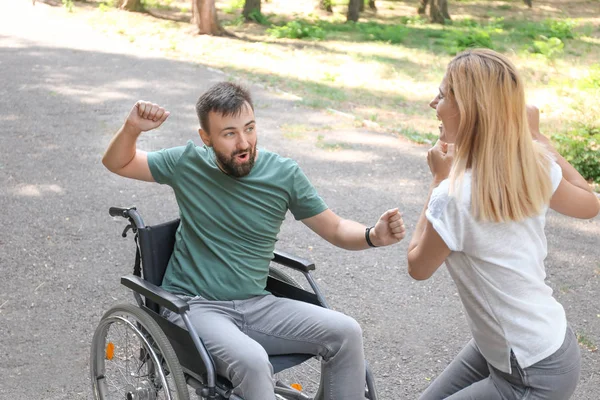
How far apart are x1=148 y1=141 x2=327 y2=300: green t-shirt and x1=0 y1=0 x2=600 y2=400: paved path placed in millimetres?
1062

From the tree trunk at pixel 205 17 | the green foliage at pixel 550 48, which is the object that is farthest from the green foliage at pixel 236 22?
the green foliage at pixel 550 48

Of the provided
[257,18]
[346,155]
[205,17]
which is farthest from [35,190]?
[257,18]

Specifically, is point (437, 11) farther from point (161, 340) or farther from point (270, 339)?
point (161, 340)

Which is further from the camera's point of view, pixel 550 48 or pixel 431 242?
pixel 550 48

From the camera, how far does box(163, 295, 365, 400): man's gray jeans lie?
8.89 feet

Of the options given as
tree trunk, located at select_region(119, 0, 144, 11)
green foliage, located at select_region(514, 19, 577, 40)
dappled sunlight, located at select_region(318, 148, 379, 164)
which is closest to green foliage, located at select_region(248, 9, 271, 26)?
tree trunk, located at select_region(119, 0, 144, 11)

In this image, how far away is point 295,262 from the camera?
327cm

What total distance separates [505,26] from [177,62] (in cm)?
1251

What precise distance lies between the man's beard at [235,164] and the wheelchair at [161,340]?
364 mm

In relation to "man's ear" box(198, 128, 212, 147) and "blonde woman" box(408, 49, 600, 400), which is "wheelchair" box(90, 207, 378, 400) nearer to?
"man's ear" box(198, 128, 212, 147)

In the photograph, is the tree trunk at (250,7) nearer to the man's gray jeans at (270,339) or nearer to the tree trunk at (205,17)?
the tree trunk at (205,17)

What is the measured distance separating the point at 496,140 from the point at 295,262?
4.21ft

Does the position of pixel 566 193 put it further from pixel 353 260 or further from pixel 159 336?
pixel 353 260

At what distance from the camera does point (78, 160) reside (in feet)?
24.5
